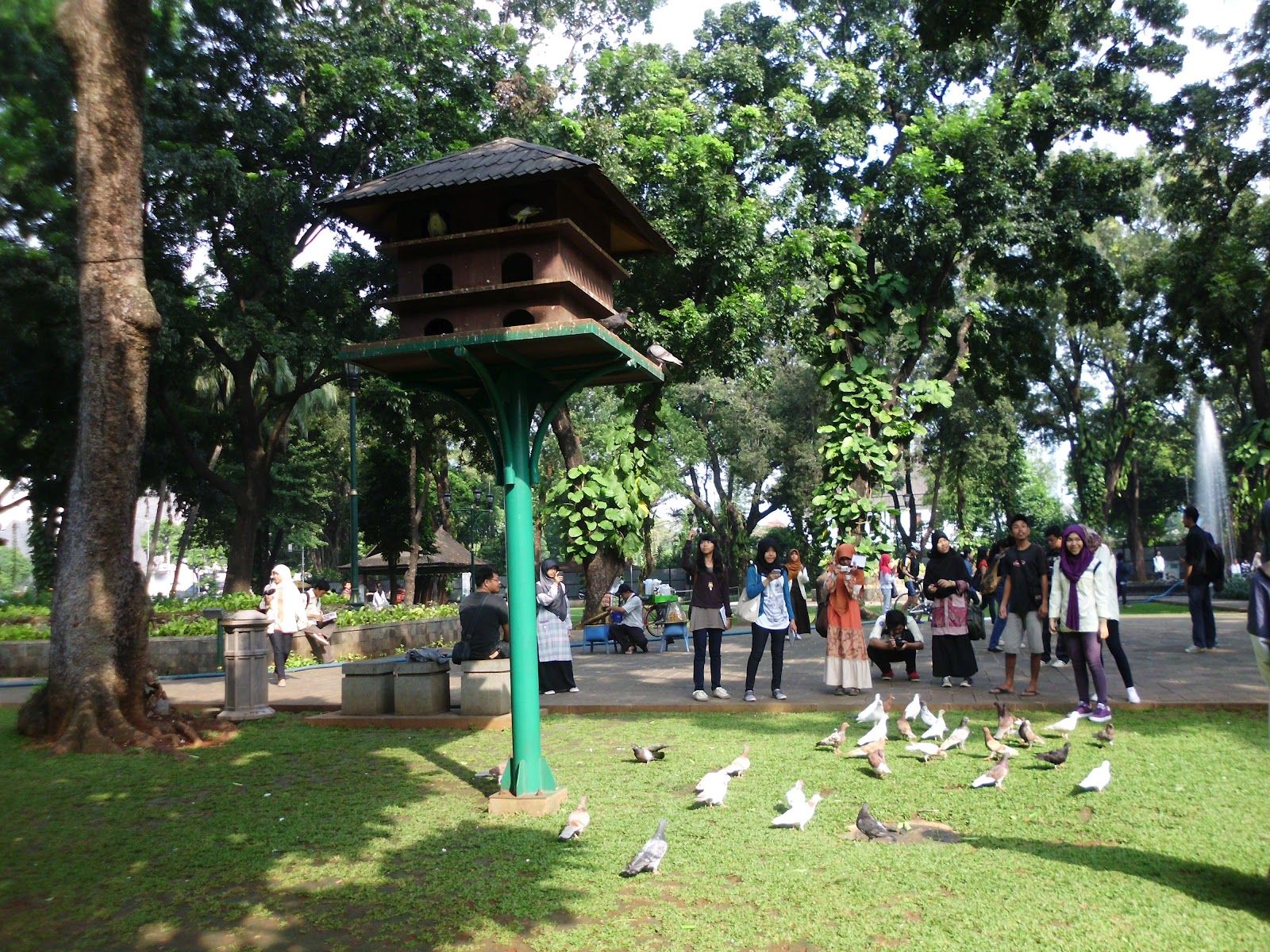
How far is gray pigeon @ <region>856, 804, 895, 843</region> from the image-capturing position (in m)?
5.59

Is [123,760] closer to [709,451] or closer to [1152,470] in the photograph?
[709,451]

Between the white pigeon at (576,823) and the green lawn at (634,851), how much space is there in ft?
0.31

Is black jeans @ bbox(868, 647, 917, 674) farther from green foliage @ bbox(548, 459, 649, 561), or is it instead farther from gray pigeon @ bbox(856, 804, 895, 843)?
green foliage @ bbox(548, 459, 649, 561)

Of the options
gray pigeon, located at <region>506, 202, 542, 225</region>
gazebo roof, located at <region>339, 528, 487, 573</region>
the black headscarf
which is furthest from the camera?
gazebo roof, located at <region>339, 528, 487, 573</region>

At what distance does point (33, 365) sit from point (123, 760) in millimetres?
18732

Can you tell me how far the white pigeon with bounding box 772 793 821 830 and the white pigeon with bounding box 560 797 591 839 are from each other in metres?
1.13

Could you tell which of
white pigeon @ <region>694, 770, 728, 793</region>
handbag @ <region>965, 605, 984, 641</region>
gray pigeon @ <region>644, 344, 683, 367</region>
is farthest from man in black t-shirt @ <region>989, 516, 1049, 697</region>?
white pigeon @ <region>694, 770, 728, 793</region>

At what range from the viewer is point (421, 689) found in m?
10.2

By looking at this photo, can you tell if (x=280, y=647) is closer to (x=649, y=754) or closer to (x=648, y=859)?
(x=649, y=754)

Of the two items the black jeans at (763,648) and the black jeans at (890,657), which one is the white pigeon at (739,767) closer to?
the black jeans at (763,648)

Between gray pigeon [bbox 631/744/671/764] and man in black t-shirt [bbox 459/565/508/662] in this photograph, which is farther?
man in black t-shirt [bbox 459/565/508/662]

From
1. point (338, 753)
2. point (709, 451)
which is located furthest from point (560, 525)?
point (709, 451)

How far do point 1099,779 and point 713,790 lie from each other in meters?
2.45

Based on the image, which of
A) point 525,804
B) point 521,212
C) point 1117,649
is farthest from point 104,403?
point 1117,649
